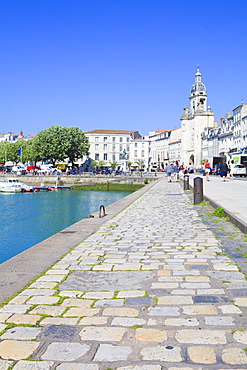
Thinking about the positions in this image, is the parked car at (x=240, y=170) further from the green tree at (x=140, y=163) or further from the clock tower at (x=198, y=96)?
the green tree at (x=140, y=163)

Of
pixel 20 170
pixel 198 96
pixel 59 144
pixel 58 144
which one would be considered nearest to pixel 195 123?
pixel 198 96

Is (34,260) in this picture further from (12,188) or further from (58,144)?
(58,144)

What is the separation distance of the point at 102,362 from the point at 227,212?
8.41 meters

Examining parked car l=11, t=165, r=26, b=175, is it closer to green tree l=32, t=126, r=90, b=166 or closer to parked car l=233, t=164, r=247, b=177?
green tree l=32, t=126, r=90, b=166

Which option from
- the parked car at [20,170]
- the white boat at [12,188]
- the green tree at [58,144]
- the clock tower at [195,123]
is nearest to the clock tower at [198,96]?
the clock tower at [195,123]

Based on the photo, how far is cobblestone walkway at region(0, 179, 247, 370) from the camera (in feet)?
10.1

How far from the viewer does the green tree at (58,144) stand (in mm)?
82438

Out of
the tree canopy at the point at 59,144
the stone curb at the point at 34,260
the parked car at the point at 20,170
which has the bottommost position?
the stone curb at the point at 34,260

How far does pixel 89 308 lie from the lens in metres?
4.15

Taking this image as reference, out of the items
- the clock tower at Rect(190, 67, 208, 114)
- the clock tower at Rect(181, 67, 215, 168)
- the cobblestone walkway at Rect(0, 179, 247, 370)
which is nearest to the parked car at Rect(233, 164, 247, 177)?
the cobblestone walkway at Rect(0, 179, 247, 370)

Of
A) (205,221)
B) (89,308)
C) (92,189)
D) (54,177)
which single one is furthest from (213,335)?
(54,177)

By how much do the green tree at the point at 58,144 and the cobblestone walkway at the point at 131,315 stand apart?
77.2m

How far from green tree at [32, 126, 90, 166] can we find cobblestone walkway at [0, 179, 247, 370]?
77.2 meters

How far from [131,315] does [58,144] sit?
80.3 metres
